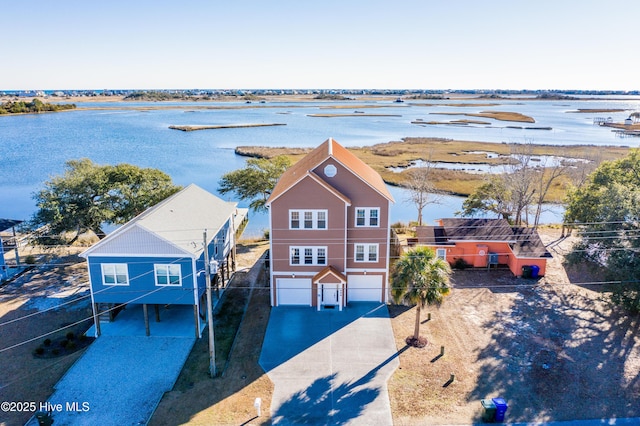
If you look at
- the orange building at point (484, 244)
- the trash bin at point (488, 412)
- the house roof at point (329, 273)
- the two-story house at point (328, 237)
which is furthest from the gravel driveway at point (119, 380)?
the orange building at point (484, 244)

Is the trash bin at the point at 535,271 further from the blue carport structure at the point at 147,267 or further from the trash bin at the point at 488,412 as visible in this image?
the blue carport structure at the point at 147,267

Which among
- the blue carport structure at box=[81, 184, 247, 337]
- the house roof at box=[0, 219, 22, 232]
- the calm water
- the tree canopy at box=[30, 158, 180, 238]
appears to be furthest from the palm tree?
the house roof at box=[0, 219, 22, 232]

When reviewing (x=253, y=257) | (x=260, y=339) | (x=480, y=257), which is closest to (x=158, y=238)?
(x=260, y=339)

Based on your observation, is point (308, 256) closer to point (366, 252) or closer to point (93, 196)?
point (366, 252)

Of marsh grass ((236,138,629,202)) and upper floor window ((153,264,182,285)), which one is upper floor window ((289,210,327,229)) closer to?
upper floor window ((153,264,182,285))

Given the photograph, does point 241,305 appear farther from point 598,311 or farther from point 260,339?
point 598,311
